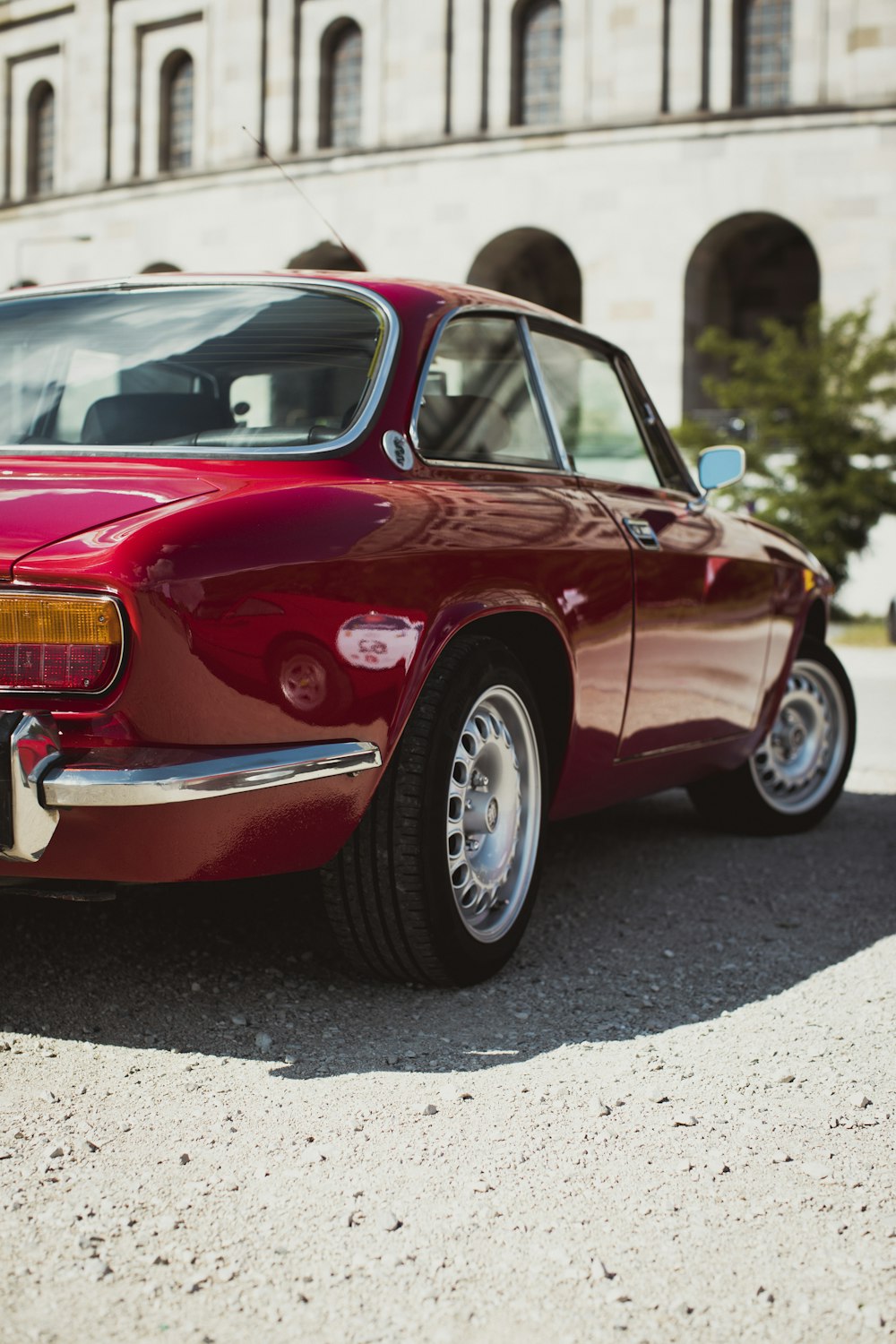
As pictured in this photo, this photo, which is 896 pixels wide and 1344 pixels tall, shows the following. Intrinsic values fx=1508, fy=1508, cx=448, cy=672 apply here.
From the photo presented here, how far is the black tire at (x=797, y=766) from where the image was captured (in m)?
5.59

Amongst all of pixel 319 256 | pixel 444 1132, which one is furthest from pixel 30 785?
pixel 319 256

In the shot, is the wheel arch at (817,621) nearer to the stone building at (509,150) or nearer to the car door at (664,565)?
the car door at (664,565)

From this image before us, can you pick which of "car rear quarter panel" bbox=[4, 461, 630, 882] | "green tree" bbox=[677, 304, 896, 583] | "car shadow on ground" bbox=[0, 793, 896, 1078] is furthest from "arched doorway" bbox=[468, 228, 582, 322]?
"car rear quarter panel" bbox=[4, 461, 630, 882]

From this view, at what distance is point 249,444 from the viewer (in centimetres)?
336

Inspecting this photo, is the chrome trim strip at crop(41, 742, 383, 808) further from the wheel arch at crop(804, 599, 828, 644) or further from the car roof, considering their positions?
the wheel arch at crop(804, 599, 828, 644)

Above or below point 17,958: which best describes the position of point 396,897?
above

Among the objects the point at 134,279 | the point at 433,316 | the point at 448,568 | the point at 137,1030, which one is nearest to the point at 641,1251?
the point at 137,1030

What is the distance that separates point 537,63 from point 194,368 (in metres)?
30.9

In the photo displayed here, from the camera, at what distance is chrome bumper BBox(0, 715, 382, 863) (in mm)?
2666

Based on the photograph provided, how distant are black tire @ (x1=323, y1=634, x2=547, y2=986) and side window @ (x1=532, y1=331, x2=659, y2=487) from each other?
0.97 metres

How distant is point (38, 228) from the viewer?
127 feet

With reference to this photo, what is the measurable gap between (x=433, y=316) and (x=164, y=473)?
0.95 meters

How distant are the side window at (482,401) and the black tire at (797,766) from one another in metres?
1.88

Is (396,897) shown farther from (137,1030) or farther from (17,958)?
(17,958)
